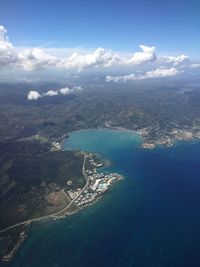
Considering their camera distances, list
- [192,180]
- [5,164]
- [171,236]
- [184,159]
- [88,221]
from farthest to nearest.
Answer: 1. [184,159]
2. [5,164]
3. [192,180]
4. [88,221]
5. [171,236]

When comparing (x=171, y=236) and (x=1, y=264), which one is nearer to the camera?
(x=1, y=264)

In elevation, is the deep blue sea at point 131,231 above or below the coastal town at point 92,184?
above

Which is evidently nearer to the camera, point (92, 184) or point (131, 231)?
point (131, 231)

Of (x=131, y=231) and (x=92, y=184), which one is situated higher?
(x=131, y=231)

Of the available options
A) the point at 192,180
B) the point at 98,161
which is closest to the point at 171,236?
the point at 192,180

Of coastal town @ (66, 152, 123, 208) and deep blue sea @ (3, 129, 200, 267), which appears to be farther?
coastal town @ (66, 152, 123, 208)

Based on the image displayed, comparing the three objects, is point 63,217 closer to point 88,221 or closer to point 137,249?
point 88,221

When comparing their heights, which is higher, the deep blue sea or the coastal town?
the deep blue sea

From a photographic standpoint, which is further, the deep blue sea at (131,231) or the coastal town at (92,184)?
the coastal town at (92,184)
